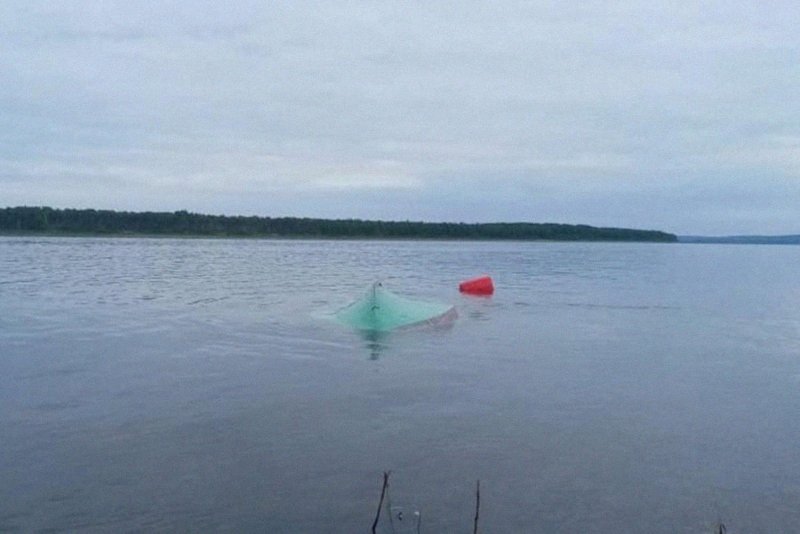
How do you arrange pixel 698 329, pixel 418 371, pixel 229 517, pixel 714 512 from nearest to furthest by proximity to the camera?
pixel 229 517 → pixel 714 512 → pixel 418 371 → pixel 698 329

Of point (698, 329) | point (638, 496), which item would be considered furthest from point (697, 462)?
point (698, 329)

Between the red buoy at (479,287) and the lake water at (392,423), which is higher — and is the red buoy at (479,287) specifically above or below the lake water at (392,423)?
above

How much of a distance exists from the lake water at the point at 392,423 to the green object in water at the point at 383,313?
566mm

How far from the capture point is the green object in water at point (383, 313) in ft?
56.4

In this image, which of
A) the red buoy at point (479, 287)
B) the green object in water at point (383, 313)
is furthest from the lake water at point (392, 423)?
the red buoy at point (479, 287)

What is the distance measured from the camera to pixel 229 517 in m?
6.24

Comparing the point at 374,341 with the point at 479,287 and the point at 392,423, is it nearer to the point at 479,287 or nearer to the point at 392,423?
the point at 392,423

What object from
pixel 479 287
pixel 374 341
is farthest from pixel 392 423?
pixel 479 287

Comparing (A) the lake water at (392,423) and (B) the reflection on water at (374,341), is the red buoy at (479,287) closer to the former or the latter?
(A) the lake water at (392,423)

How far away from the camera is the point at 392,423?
29.8 ft

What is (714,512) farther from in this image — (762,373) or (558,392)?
(762,373)

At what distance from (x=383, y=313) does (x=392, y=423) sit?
8488 mm

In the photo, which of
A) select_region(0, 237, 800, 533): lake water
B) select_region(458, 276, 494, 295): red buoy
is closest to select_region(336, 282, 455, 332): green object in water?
select_region(0, 237, 800, 533): lake water

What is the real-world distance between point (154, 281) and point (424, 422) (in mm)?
22110
